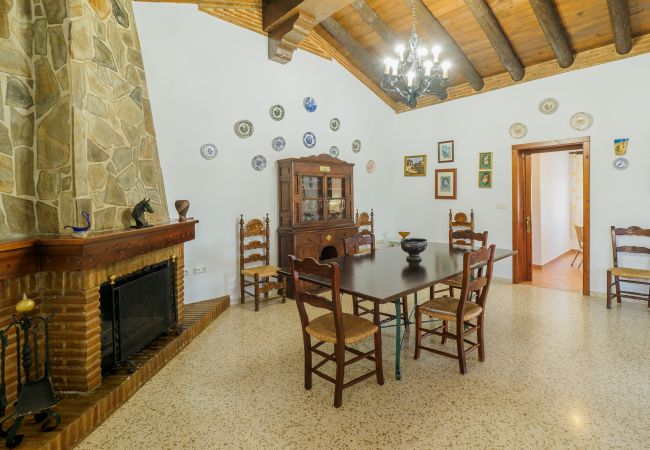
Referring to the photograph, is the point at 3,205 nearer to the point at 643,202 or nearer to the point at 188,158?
the point at 188,158

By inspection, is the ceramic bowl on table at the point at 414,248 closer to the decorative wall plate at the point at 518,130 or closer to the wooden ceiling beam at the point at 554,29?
the wooden ceiling beam at the point at 554,29

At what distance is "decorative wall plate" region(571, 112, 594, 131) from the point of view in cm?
447

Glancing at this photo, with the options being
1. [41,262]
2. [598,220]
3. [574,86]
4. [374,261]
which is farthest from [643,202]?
[41,262]

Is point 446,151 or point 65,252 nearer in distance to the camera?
point 65,252

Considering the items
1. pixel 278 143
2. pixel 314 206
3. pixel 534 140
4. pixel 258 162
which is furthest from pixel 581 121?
pixel 258 162

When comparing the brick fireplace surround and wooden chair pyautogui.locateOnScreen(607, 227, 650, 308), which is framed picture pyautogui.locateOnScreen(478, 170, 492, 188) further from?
the brick fireplace surround

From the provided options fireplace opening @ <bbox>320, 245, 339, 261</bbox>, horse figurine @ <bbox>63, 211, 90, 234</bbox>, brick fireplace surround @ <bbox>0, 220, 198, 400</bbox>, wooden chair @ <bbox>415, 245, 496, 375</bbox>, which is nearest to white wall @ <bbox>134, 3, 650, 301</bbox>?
fireplace opening @ <bbox>320, 245, 339, 261</bbox>

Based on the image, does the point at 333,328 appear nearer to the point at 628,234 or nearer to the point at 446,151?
the point at 628,234

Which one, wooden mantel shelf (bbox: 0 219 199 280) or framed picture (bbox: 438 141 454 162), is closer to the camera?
wooden mantel shelf (bbox: 0 219 199 280)

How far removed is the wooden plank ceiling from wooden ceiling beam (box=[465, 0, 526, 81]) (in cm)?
1

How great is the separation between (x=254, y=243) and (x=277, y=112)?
181cm

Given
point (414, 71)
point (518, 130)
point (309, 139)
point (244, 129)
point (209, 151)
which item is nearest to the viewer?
point (414, 71)

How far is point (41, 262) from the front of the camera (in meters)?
2.17

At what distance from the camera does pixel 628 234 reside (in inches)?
166
